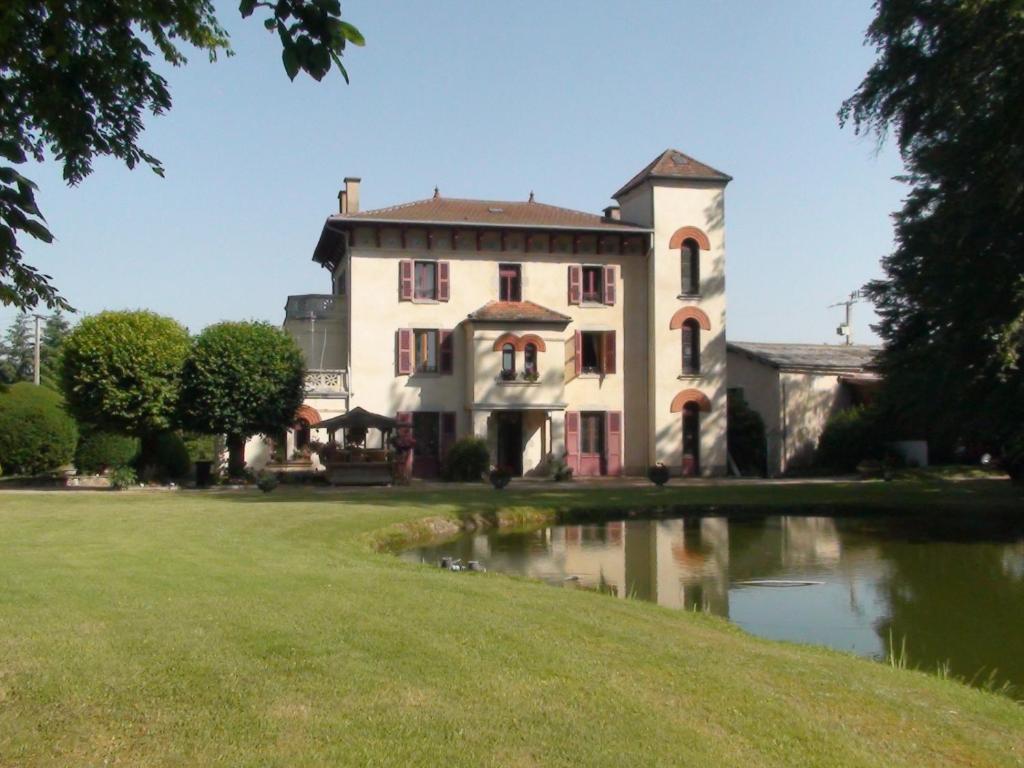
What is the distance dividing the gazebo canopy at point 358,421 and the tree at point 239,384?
44.1 inches

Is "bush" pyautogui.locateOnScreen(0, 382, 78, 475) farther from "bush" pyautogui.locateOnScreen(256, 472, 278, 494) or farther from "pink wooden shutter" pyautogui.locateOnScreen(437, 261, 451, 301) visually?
"pink wooden shutter" pyautogui.locateOnScreen(437, 261, 451, 301)

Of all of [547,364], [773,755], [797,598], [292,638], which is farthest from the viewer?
[547,364]

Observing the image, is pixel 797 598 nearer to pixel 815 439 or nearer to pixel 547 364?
pixel 547 364

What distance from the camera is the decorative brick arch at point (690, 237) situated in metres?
35.7

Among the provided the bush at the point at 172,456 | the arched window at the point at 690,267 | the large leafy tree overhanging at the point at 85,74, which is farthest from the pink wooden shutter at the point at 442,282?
the large leafy tree overhanging at the point at 85,74

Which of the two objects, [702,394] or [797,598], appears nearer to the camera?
[797,598]

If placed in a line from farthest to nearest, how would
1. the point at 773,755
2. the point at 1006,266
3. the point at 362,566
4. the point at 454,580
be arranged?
1. the point at 1006,266
2. the point at 362,566
3. the point at 454,580
4. the point at 773,755

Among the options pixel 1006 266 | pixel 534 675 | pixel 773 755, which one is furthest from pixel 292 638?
pixel 1006 266

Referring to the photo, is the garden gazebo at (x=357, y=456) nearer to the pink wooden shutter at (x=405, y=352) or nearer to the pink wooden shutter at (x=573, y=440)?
the pink wooden shutter at (x=405, y=352)

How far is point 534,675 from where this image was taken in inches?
266

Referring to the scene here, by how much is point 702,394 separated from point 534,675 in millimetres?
29612

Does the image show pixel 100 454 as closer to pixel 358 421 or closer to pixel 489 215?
pixel 358 421

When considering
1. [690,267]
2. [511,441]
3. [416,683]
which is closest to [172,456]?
[511,441]

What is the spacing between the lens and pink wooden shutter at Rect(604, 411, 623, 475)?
3575cm
